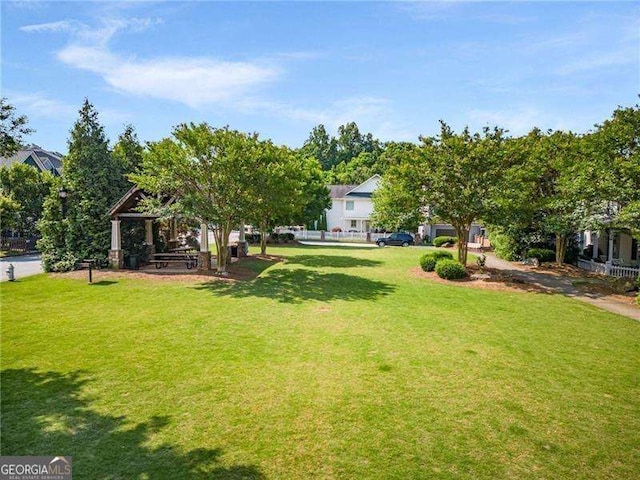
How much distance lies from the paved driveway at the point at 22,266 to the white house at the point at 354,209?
118 ft

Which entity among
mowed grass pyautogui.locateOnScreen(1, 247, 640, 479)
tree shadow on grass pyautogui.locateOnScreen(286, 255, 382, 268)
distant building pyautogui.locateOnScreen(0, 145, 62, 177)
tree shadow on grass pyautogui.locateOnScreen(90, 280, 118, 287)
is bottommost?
mowed grass pyautogui.locateOnScreen(1, 247, 640, 479)

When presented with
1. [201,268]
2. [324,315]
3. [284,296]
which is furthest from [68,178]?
[324,315]

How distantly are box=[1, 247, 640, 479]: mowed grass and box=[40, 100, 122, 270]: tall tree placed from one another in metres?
6.68

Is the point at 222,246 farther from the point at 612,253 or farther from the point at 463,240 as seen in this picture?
the point at 612,253

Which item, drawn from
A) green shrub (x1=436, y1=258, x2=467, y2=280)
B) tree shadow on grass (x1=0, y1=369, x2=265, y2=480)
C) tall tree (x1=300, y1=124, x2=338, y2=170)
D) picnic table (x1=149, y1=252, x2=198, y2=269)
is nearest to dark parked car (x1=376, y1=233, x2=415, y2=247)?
green shrub (x1=436, y1=258, x2=467, y2=280)

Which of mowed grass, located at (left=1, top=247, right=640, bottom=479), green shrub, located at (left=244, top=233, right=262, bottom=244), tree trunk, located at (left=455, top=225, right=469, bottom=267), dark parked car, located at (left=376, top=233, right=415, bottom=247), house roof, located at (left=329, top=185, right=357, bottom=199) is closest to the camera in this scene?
mowed grass, located at (left=1, top=247, right=640, bottom=479)

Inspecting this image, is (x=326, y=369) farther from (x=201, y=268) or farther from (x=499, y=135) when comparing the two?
(x=499, y=135)

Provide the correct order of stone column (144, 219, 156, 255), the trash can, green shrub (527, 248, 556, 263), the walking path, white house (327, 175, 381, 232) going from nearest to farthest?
the walking path, the trash can, stone column (144, 219, 156, 255), green shrub (527, 248, 556, 263), white house (327, 175, 381, 232)

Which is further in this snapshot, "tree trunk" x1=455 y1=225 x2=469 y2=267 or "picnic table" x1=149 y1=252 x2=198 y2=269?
"tree trunk" x1=455 y1=225 x2=469 y2=267

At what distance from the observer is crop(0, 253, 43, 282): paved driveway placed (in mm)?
19516

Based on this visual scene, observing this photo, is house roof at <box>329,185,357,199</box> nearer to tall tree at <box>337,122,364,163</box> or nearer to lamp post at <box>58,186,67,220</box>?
lamp post at <box>58,186,67,220</box>

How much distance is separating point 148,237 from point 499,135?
20.4m

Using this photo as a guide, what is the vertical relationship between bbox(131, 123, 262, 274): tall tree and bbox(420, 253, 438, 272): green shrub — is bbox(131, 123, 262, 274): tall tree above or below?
above

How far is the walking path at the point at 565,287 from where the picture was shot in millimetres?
15148
